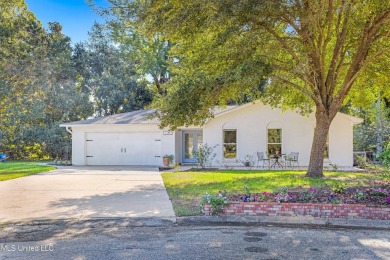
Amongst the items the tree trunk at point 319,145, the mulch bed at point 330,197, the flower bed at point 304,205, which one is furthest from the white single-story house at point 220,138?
the flower bed at point 304,205

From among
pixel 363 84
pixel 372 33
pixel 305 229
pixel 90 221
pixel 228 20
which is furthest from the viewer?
pixel 363 84

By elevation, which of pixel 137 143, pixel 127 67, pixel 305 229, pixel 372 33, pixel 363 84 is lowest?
pixel 305 229

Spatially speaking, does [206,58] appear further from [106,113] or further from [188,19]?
[106,113]

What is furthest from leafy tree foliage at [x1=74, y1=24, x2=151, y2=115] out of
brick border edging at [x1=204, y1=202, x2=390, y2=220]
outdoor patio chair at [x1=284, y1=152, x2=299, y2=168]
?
brick border edging at [x1=204, y1=202, x2=390, y2=220]

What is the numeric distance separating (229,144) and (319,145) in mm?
6912

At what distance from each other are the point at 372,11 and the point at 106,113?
2630 centimetres

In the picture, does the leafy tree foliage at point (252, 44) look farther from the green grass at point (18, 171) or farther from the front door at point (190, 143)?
the front door at point (190, 143)

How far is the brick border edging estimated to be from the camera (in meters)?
6.61

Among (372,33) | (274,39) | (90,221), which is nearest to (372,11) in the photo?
(372,33)

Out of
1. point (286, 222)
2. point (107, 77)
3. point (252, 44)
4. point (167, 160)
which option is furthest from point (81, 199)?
point (107, 77)

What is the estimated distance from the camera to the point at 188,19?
1006 centimetres

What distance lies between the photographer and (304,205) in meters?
6.82

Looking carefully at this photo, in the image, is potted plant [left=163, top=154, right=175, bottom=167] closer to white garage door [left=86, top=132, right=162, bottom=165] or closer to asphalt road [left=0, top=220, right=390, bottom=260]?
white garage door [left=86, top=132, right=162, bottom=165]

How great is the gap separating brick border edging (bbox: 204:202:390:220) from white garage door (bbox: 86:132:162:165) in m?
13.9
